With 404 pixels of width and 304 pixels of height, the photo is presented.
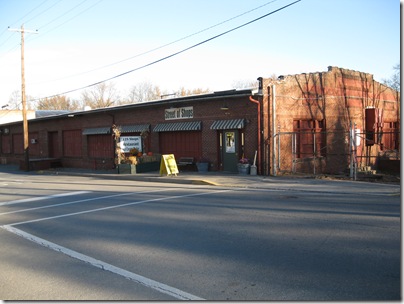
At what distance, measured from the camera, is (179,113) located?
74.9 ft

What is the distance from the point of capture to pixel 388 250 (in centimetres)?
625

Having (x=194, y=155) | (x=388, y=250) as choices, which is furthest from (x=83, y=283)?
(x=194, y=155)

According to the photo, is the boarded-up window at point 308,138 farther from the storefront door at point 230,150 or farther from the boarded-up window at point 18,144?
the boarded-up window at point 18,144

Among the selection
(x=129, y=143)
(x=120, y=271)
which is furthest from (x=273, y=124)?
(x=120, y=271)

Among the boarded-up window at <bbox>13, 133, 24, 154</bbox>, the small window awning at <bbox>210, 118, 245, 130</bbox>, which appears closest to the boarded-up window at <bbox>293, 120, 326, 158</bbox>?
the small window awning at <bbox>210, 118, 245, 130</bbox>

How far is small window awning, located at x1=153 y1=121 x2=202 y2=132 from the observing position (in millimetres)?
21619

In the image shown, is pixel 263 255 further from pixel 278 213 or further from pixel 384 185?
pixel 384 185

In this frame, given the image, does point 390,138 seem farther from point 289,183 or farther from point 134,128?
point 134,128

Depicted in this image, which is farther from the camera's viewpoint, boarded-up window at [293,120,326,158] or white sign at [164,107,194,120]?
white sign at [164,107,194,120]

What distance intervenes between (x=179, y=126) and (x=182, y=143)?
1.11 m

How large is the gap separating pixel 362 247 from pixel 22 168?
31713mm

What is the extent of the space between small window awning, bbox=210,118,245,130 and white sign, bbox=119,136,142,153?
5.75 metres

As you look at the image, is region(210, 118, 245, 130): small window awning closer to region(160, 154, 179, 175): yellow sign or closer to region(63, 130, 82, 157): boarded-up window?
region(160, 154, 179, 175): yellow sign

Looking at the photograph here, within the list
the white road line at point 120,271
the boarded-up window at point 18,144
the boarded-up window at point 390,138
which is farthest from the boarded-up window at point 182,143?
the boarded-up window at point 18,144
